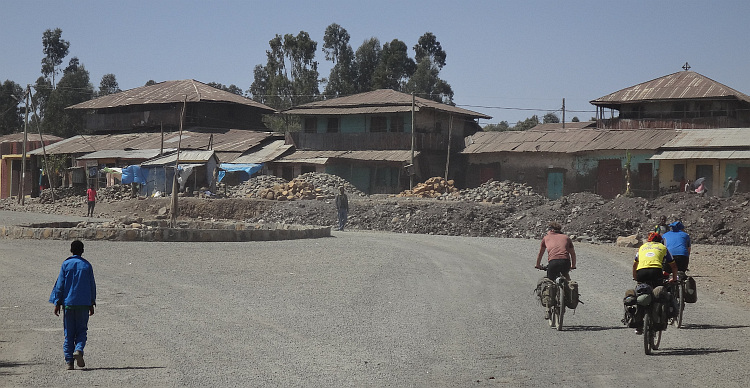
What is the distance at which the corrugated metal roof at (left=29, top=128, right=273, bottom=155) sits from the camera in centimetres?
5666

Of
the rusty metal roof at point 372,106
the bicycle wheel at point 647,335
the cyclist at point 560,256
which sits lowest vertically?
the bicycle wheel at point 647,335

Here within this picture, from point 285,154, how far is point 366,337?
4504cm

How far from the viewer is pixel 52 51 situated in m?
107

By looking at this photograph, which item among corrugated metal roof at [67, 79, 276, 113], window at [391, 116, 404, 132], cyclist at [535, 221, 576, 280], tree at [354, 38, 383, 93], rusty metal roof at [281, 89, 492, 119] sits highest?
tree at [354, 38, 383, 93]

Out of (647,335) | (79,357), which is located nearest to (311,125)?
(647,335)

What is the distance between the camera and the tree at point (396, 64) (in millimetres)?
84000

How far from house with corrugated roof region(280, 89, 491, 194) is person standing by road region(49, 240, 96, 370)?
41857mm

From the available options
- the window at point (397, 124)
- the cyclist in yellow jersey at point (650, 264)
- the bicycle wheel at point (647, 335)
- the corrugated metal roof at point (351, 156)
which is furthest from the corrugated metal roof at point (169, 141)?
the bicycle wheel at point (647, 335)

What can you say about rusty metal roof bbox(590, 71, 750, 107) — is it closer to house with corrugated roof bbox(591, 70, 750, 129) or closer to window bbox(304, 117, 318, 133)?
house with corrugated roof bbox(591, 70, 750, 129)

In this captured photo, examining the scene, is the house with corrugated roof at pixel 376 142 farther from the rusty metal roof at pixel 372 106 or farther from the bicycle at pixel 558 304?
the bicycle at pixel 558 304

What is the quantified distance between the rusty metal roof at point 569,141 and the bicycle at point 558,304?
35.3m

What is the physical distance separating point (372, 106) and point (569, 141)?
13.8 meters

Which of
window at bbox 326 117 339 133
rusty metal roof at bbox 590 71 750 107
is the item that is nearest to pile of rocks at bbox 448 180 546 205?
rusty metal roof at bbox 590 71 750 107

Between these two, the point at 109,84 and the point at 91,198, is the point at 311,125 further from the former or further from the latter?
the point at 109,84
